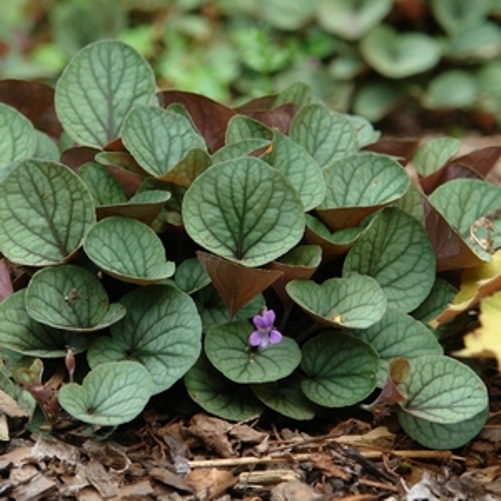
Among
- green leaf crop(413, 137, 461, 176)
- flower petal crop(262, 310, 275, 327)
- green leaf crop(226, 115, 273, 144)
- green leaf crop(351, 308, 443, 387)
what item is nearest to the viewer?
flower petal crop(262, 310, 275, 327)

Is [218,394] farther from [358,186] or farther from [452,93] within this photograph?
[452,93]

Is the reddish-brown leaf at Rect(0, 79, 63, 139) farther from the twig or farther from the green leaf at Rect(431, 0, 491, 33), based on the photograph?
the green leaf at Rect(431, 0, 491, 33)

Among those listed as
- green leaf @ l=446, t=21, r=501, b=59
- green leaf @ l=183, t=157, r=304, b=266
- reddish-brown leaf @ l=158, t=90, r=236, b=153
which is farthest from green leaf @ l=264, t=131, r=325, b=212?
green leaf @ l=446, t=21, r=501, b=59

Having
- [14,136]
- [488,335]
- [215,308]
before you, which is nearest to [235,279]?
[215,308]

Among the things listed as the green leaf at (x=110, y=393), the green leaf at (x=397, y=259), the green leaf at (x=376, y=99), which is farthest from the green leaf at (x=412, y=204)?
the green leaf at (x=376, y=99)

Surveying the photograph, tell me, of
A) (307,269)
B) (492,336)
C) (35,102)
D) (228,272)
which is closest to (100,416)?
(228,272)

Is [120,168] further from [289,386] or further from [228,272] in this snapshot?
[289,386]
